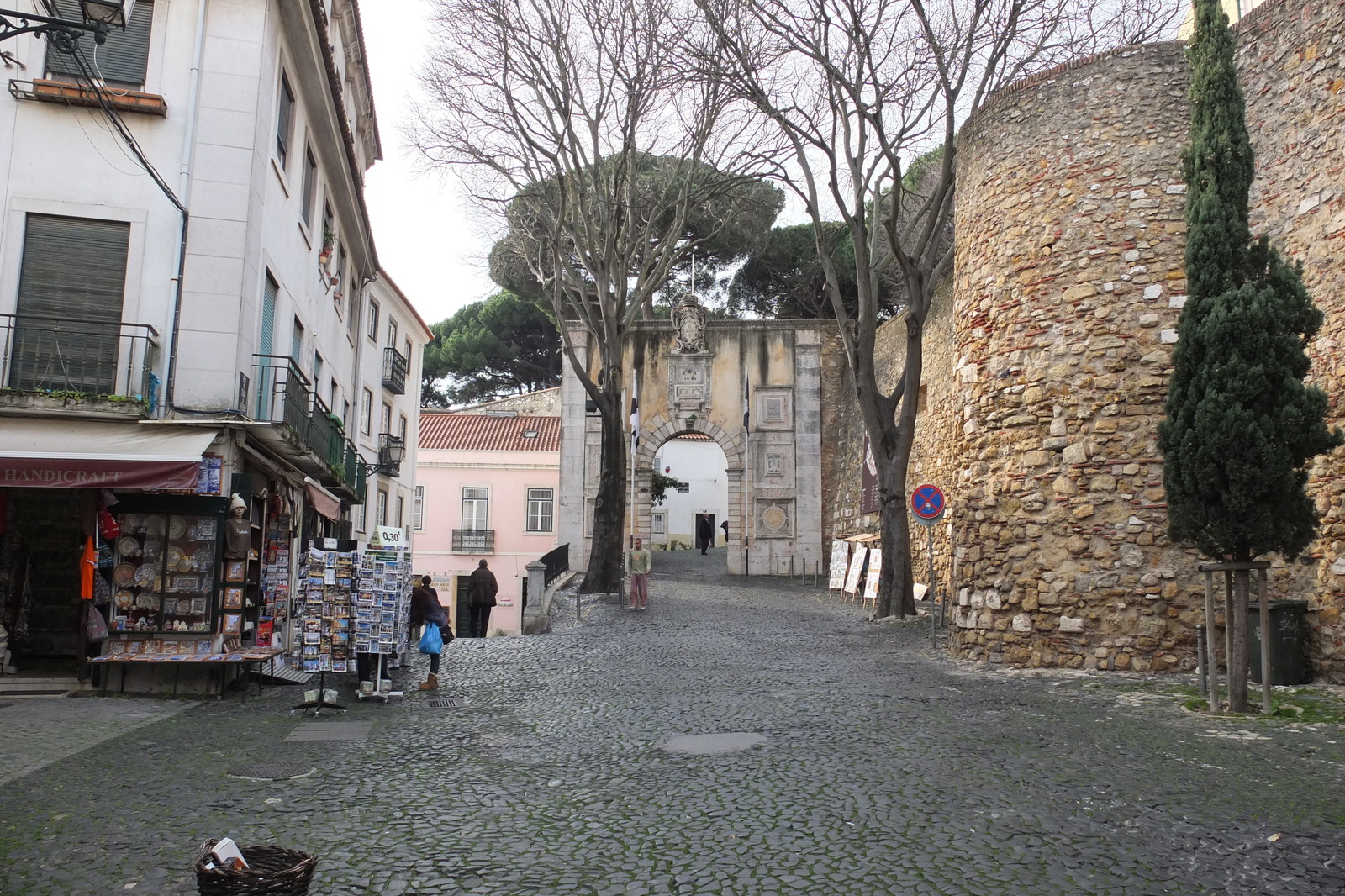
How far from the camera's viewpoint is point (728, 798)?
6.07 m

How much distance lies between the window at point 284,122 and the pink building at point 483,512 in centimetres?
2283

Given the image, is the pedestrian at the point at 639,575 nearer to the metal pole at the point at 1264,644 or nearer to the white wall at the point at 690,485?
the metal pole at the point at 1264,644

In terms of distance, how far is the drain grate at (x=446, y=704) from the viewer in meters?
9.77

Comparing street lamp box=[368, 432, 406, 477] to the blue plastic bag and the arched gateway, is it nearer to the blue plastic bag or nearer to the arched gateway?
the arched gateway

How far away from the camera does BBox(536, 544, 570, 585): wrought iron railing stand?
2128cm

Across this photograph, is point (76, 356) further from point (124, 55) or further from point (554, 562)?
point (554, 562)

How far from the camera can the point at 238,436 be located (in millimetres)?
10508

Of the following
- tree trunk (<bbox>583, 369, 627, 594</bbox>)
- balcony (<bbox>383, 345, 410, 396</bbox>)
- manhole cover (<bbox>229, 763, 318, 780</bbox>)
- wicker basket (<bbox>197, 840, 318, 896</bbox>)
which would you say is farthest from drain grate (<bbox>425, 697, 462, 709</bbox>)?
balcony (<bbox>383, 345, 410, 396</bbox>)

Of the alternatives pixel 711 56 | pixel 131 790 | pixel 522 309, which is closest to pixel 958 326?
pixel 711 56

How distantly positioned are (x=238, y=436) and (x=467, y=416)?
27.9m

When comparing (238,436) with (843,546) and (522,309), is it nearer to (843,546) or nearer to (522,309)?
(843,546)

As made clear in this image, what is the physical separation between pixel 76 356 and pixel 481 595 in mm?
9526

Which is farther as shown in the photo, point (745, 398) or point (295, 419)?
point (745, 398)

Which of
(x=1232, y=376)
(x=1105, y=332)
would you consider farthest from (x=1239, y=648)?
(x=1105, y=332)
